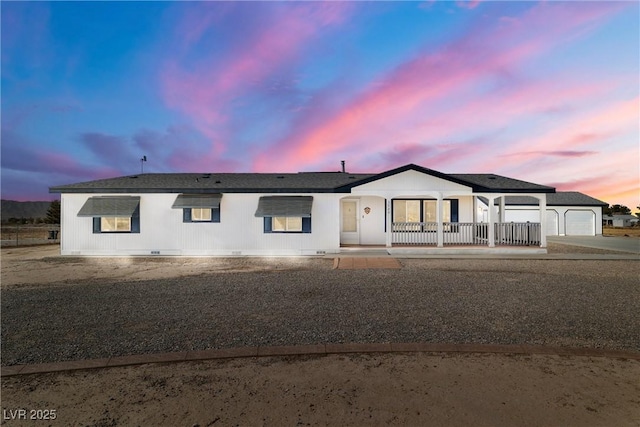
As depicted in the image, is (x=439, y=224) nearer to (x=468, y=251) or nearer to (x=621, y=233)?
(x=468, y=251)

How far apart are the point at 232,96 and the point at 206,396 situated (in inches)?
681

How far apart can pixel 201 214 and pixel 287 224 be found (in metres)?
4.24

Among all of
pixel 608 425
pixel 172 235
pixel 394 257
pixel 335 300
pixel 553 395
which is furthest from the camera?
pixel 172 235

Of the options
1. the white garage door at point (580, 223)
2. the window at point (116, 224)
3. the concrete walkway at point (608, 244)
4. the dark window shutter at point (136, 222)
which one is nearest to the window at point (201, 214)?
the dark window shutter at point (136, 222)

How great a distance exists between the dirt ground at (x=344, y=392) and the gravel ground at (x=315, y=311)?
0.71m

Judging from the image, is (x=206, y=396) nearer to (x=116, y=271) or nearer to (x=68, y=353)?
(x=68, y=353)

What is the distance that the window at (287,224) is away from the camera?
15.6 meters

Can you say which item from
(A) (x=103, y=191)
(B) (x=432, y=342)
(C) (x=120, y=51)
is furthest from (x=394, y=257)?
(C) (x=120, y=51)

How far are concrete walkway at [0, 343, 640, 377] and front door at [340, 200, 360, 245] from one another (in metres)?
12.8

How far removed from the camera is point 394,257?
13930 mm

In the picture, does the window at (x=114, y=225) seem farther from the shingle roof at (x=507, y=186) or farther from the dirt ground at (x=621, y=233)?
the dirt ground at (x=621, y=233)

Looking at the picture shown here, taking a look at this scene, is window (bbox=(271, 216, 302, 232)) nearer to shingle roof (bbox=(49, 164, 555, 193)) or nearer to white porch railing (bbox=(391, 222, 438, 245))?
shingle roof (bbox=(49, 164, 555, 193))

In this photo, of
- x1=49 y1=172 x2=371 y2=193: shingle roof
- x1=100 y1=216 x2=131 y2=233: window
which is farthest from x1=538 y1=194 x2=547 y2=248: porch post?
x1=100 y1=216 x2=131 y2=233: window

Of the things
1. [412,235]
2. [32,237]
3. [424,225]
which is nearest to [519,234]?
[424,225]
